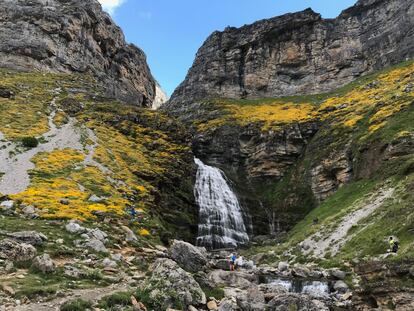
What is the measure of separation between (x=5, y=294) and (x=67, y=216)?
12.7m

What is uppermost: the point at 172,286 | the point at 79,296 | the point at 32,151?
the point at 32,151

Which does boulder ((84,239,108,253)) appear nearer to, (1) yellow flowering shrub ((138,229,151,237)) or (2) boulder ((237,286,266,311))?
(1) yellow flowering shrub ((138,229,151,237))

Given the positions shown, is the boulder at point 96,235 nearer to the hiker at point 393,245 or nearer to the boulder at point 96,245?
the boulder at point 96,245

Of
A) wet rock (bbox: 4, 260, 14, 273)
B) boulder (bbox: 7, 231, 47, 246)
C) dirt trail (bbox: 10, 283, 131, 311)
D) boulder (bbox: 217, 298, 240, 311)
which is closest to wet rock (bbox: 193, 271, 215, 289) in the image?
boulder (bbox: 217, 298, 240, 311)

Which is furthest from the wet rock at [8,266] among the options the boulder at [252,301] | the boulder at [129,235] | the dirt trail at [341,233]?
the dirt trail at [341,233]

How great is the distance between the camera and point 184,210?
162 feet

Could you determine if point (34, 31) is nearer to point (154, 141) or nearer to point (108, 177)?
point (154, 141)

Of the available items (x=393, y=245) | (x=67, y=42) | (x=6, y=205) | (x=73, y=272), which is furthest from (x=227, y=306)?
(x=67, y=42)

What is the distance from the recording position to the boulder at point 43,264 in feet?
52.4

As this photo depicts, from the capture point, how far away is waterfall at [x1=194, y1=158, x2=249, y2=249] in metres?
48.5

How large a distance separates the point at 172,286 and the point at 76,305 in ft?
14.4

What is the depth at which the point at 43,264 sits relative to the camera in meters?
16.1

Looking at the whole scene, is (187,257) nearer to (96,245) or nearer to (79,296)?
(96,245)

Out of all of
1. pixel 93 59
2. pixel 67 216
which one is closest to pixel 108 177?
pixel 67 216
